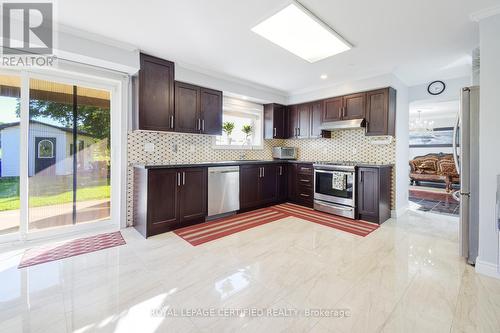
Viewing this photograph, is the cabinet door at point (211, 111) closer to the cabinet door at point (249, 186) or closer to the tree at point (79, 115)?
the cabinet door at point (249, 186)

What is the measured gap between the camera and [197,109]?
379cm

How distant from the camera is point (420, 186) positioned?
306 inches

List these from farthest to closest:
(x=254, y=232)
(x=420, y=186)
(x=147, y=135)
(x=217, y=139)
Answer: (x=420, y=186), (x=217, y=139), (x=147, y=135), (x=254, y=232)

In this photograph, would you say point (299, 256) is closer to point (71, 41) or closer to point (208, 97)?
point (208, 97)

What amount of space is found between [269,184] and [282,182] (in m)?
0.45

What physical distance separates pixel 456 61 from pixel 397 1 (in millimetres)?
2218

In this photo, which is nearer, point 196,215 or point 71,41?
point 71,41

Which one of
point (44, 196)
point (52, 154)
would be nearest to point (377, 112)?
point (52, 154)

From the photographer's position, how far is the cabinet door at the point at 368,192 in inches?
143

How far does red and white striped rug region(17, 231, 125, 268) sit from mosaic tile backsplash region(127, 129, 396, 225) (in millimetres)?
545

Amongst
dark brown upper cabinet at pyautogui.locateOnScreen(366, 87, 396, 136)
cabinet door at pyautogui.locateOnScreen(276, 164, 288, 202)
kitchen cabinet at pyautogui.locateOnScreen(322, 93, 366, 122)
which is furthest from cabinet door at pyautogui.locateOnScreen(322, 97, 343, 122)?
cabinet door at pyautogui.locateOnScreen(276, 164, 288, 202)

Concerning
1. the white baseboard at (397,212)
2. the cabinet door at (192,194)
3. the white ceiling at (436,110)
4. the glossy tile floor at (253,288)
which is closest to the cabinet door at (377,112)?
the white baseboard at (397,212)

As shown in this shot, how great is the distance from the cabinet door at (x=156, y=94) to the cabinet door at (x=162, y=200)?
73cm

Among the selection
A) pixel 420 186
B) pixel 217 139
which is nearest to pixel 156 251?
pixel 217 139
